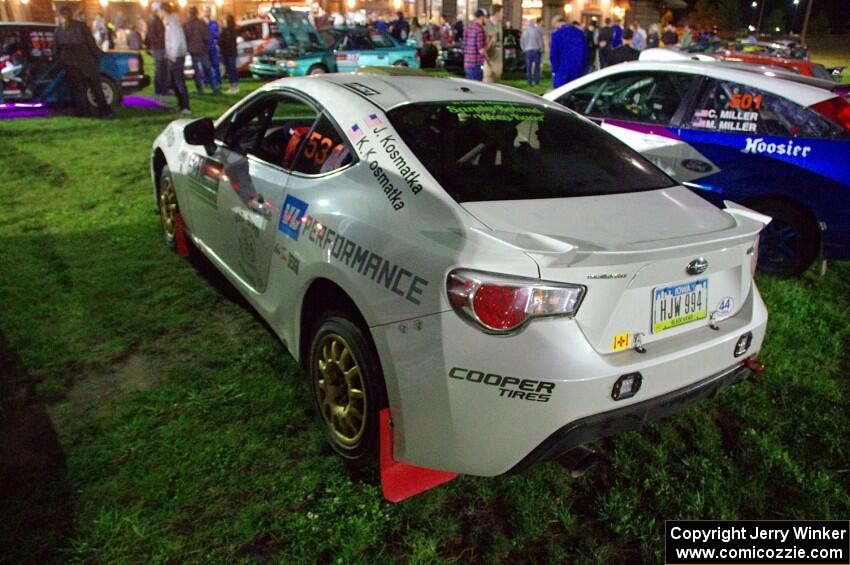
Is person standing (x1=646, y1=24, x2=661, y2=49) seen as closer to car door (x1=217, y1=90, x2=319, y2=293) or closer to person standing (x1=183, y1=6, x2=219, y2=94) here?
person standing (x1=183, y1=6, x2=219, y2=94)

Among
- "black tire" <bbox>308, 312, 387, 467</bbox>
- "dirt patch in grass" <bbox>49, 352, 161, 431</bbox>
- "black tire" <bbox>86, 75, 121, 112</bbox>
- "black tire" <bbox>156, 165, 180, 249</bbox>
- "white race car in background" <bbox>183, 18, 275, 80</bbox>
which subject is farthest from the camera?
"white race car in background" <bbox>183, 18, 275, 80</bbox>

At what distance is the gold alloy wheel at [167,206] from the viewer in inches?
176

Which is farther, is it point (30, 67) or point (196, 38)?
point (196, 38)

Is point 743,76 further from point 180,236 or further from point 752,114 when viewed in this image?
point 180,236

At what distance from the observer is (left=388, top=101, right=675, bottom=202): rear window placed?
94.3 inches

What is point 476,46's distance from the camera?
1212cm

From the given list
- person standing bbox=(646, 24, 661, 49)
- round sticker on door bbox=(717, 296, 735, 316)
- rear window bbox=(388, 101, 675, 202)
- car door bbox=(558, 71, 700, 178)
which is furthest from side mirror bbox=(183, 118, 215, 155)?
person standing bbox=(646, 24, 661, 49)

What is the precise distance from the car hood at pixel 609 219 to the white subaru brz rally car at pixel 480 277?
0.01 meters

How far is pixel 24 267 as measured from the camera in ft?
14.7

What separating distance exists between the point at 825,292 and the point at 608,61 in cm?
928

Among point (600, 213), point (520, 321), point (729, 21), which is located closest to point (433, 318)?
point (520, 321)

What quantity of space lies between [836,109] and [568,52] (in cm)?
675

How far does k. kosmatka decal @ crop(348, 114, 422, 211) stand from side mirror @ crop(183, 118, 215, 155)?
137cm

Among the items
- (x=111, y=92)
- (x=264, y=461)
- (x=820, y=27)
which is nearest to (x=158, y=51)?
(x=111, y=92)
